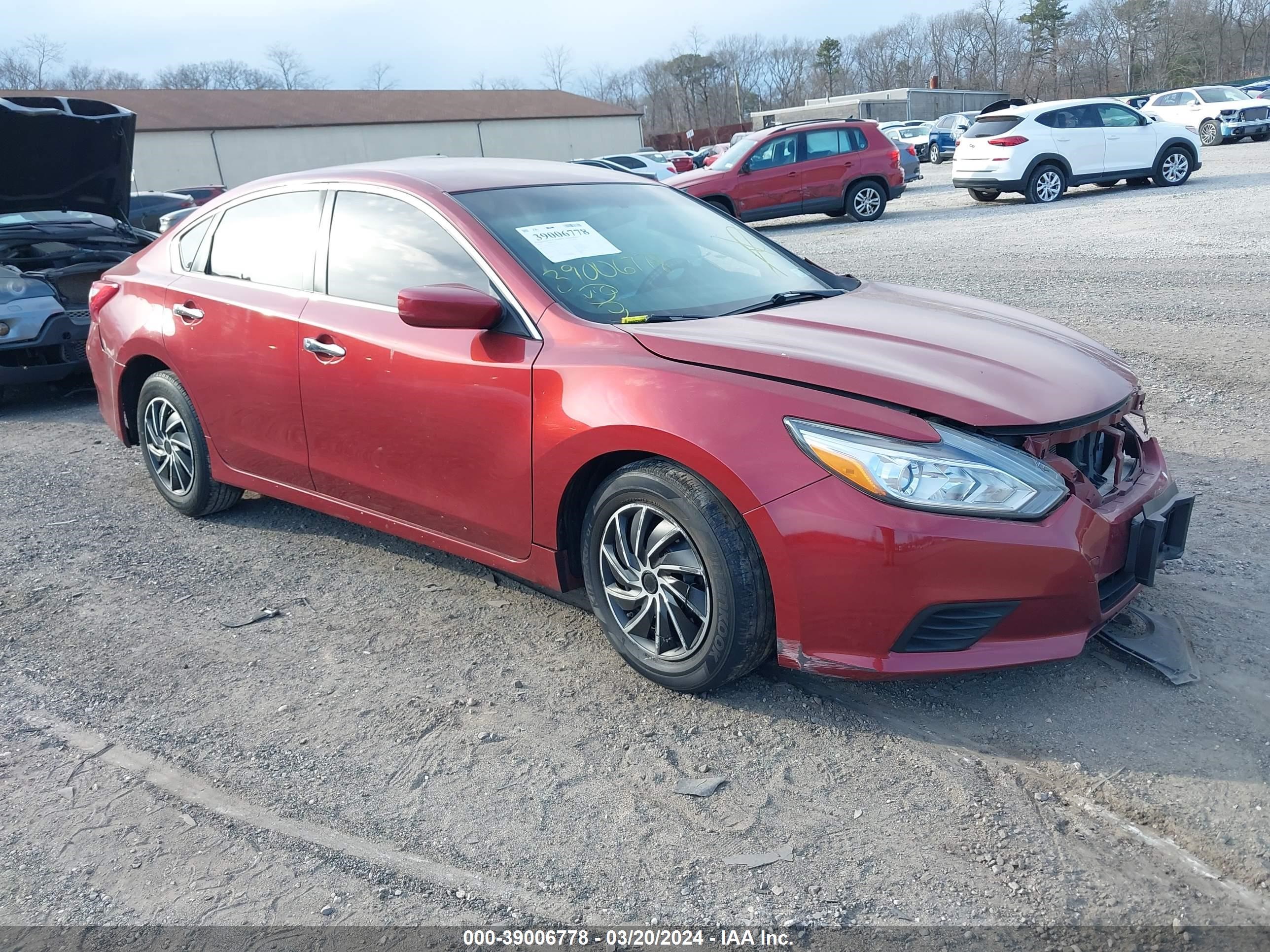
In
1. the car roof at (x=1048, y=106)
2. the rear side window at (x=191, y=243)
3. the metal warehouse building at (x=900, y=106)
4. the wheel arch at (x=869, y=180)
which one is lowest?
the rear side window at (x=191, y=243)

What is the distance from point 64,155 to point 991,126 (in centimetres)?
1416

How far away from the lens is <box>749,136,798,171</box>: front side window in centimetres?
1719

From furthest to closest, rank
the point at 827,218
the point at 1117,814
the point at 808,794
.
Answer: the point at 827,218, the point at 808,794, the point at 1117,814

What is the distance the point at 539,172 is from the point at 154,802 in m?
2.71

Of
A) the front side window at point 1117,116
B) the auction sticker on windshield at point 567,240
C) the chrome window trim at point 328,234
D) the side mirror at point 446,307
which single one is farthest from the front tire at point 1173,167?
the side mirror at point 446,307

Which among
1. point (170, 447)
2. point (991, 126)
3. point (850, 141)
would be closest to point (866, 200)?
point (850, 141)

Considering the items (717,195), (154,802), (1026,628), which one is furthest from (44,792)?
(717,195)

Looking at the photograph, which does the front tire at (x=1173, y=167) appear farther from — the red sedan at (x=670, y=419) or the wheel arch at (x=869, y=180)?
the red sedan at (x=670, y=419)

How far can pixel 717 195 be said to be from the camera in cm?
1714

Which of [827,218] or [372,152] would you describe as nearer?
[827,218]

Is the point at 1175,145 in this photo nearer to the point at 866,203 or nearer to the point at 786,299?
the point at 866,203

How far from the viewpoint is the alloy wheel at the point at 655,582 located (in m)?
3.12

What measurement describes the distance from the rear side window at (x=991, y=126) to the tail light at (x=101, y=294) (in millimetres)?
15071

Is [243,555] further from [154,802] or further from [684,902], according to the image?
[684,902]
